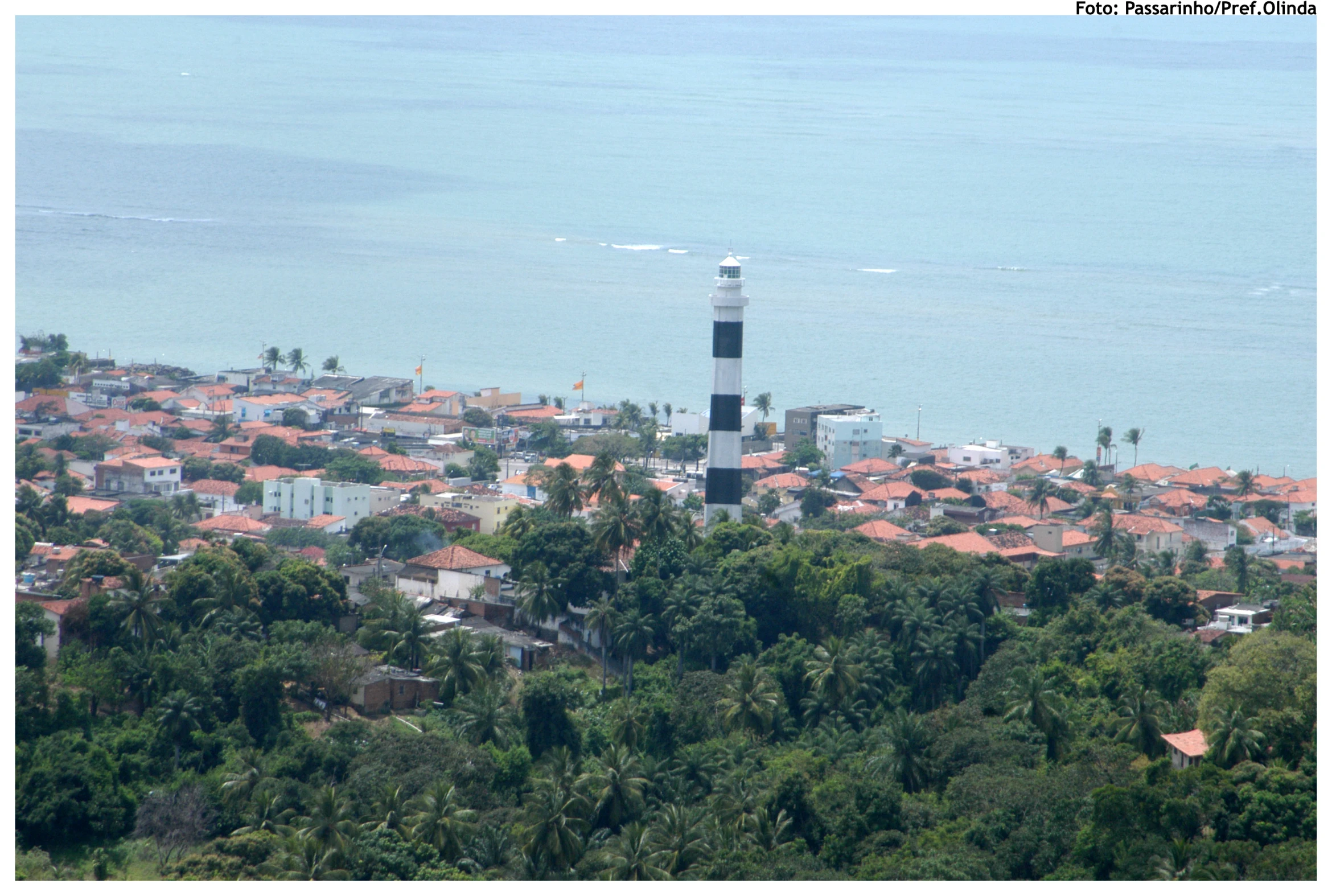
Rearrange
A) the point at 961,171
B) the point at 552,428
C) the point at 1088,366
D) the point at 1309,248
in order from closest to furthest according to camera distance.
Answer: the point at 552,428, the point at 1088,366, the point at 1309,248, the point at 961,171

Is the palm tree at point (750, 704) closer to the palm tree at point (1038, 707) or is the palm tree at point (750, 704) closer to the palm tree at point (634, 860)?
the palm tree at point (1038, 707)

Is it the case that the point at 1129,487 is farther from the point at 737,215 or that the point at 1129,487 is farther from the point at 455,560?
the point at 737,215

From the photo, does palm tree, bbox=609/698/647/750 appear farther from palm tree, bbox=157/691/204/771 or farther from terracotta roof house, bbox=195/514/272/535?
terracotta roof house, bbox=195/514/272/535

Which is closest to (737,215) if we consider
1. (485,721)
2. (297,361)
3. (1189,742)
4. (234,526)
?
(297,361)

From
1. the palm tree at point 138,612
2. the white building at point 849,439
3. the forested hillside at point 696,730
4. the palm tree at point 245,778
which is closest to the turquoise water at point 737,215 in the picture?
the white building at point 849,439

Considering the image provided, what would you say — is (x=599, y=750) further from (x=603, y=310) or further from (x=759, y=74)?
(x=759, y=74)

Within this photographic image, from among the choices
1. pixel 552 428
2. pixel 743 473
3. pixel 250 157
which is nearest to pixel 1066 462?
pixel 743 473
